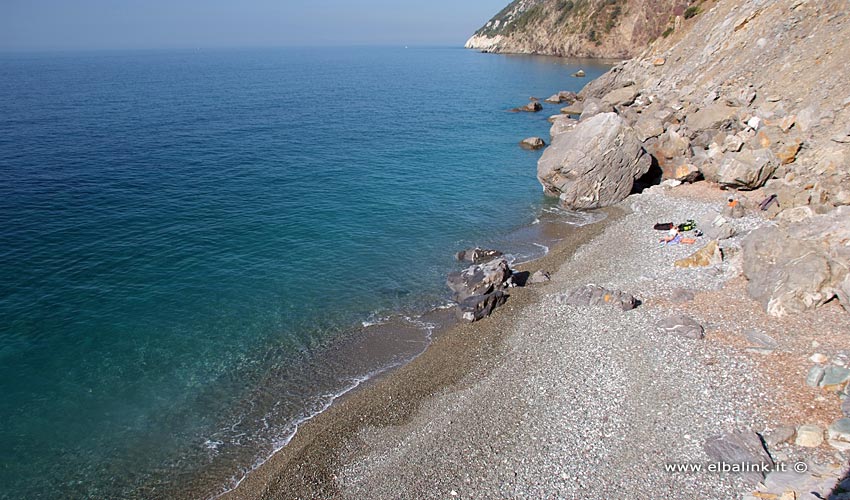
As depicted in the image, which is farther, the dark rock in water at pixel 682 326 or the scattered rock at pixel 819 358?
the dark rock in water at pixel 682 326

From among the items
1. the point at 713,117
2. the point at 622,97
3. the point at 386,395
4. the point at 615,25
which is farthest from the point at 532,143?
the point at 615,25

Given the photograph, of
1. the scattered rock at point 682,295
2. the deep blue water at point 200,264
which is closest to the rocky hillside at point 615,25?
the deep blue water at point 200,264

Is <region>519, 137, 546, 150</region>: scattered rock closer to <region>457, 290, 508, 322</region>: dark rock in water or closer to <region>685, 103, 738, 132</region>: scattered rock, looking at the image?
<region>685, 103, 738, 132</region>: scattered rock

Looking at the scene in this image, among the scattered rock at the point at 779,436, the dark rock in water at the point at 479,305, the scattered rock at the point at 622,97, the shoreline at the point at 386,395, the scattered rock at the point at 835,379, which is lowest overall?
the shoreline at the point at 386,395

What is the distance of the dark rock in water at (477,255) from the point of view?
37.0 meters

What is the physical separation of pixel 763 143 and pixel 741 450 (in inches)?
1266

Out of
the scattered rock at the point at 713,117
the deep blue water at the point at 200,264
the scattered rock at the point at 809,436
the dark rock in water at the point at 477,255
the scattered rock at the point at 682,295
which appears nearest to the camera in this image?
the scattered rock at the point at 809,436

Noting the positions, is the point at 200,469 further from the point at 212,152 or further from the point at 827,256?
the point at 212,152

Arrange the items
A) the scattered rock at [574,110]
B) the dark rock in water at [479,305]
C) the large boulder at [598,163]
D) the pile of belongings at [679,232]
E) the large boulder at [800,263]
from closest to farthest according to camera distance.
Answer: the large boulder at [800,263] < the dark rock in water at [479,305] < the pile of belongings at [679,232] < the large boulder at [598,163] < the scattered rock at [574,110]

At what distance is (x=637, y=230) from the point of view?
38219mm

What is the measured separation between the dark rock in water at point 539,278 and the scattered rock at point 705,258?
7.92m

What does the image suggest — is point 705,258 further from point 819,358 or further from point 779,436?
point 779,436

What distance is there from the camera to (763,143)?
129 ft

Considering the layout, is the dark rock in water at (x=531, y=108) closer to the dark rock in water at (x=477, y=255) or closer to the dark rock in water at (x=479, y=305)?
the dark rock in water at (x=477, y=255)
